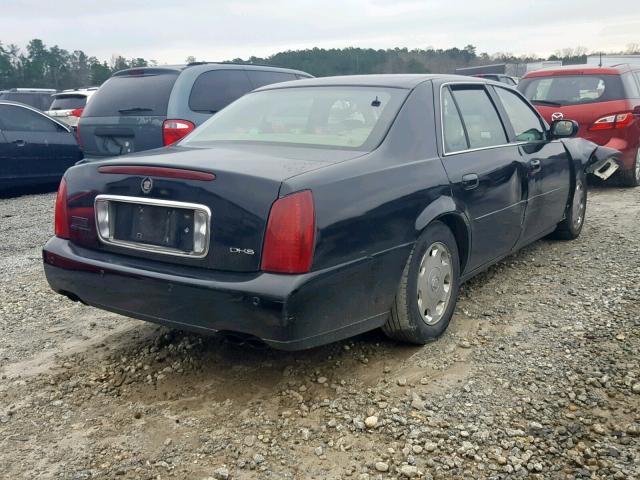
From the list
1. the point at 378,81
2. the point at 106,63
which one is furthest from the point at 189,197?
the point at 106,63

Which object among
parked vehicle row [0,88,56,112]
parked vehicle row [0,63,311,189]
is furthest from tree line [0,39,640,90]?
parked vehicle row [0,63,311,189]

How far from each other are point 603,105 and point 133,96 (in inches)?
234

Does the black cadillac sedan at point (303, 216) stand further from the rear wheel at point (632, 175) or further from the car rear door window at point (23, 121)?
the car rear door window at point (23, 121)

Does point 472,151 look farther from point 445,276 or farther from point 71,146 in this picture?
point 71,146

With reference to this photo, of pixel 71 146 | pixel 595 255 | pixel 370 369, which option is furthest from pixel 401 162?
pixel 71 146

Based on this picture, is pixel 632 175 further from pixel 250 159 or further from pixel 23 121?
pixel 23 121

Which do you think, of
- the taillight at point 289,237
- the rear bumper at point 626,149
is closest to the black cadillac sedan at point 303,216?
the taillight at point 289,237

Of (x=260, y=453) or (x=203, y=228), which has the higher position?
(x=203, y=228)

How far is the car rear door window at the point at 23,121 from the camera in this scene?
9.62 m

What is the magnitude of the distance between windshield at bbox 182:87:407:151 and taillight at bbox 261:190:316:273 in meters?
0.77

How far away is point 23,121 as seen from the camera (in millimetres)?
9859

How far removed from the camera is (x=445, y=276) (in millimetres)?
3824

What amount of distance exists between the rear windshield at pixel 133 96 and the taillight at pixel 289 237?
14.3ft

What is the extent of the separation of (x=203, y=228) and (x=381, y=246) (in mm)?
867
